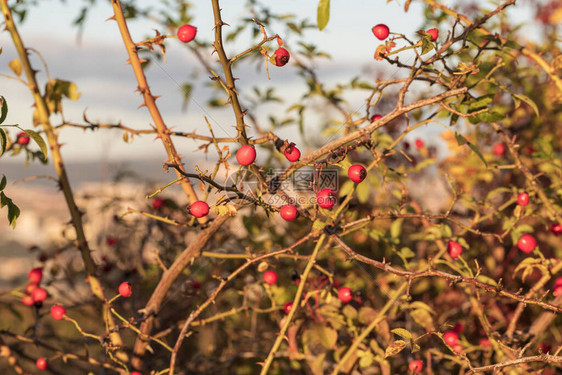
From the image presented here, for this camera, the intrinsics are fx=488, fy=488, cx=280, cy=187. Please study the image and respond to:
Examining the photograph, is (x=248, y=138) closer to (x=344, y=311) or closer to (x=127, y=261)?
(x=344, y=311)

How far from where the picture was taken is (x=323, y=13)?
1.33 m

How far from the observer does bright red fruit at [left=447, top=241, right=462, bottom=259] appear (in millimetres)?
1793

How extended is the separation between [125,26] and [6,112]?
1.89 feet

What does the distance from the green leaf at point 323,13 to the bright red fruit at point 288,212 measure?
19.5 inches

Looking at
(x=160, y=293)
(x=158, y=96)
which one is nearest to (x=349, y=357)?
(x=160, y=293)

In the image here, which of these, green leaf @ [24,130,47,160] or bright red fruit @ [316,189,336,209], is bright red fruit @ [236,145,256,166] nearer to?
bright red fruit @ [316,189,336,209]

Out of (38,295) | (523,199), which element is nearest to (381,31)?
(523,199)

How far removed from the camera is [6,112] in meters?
1.27

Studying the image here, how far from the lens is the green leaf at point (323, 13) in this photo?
1.33m

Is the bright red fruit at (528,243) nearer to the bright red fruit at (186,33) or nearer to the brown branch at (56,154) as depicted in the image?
the bright red fruit at (186,33)

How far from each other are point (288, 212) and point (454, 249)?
0.85 metres

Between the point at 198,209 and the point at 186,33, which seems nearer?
the point at 198,209

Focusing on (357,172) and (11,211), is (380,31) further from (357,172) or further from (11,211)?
(11,211)

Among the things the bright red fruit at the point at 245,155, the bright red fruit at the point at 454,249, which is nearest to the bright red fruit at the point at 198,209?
the bright red fruit at the point at 245,155
